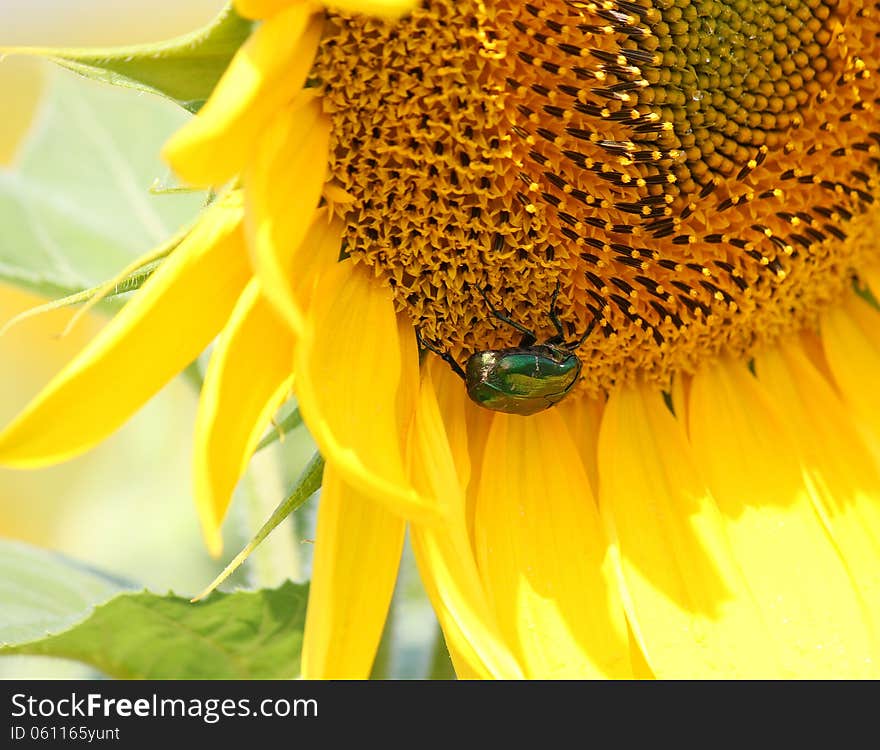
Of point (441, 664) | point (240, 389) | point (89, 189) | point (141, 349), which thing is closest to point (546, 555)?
point (441, 664)

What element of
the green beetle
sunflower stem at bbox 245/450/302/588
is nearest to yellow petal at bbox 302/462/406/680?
the green beetle

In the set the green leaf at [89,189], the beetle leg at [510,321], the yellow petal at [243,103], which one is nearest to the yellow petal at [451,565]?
the beetle leg at [510,321]

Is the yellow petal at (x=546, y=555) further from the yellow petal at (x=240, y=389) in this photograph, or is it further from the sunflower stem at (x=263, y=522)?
the sunflower stem at (x=263, y=522)

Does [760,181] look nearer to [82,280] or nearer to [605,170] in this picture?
[605,170]

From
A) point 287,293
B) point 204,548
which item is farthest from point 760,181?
point 204,548

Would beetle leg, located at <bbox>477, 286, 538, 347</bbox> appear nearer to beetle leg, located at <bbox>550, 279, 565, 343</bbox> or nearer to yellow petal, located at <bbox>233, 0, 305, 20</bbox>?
beetle leg, located at <bbox>550, 279, 565, 343</bbox>

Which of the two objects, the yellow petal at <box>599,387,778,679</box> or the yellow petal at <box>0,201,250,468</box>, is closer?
the yellow petal at <box>0,201,250,468</box>
